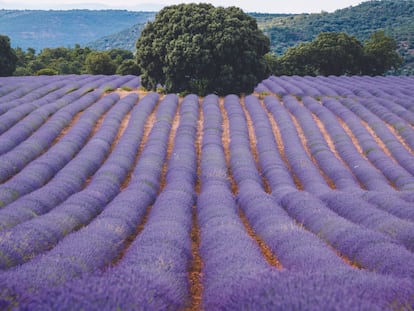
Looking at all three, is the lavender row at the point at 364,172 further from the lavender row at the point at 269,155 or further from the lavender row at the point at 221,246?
the lavender row at the point at 221,246

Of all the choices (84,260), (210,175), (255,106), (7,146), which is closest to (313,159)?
(210,175)

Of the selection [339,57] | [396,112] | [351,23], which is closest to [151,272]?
[396,112]

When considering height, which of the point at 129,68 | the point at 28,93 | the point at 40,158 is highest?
the point at 40,158

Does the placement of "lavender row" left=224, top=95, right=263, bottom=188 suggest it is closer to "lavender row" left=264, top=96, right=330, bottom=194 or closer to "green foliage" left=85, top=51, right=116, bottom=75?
"lavender row" left=264, top=96, right=330, bottom=194

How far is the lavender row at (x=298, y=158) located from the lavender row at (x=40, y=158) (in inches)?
241

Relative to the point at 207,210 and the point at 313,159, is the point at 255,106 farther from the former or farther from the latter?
the point at 207,210

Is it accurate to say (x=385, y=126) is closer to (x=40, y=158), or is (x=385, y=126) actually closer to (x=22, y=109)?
(x=40, y=158)

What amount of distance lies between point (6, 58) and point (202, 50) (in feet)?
79.9

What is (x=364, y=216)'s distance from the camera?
28.2 ft

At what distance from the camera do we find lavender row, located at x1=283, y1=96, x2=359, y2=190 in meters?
13.6

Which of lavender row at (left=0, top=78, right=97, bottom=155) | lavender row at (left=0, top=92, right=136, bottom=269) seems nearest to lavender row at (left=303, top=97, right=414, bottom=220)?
lavender row at (left=0, top=92, right=136, bottom=269)

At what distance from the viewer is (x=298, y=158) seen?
15055 mm

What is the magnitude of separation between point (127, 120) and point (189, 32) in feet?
21.3

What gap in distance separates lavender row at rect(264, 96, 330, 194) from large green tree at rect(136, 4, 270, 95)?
402cm
